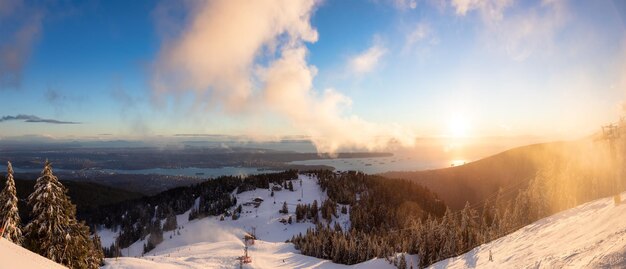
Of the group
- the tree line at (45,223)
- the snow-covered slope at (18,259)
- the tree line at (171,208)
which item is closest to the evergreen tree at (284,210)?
the tree line at (171,208)

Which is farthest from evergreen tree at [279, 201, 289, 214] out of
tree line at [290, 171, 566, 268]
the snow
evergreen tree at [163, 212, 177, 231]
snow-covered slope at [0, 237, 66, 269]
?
snow-covered slope at [0, 237, 66, 269]

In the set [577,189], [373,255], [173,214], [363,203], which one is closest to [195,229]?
[173,214]

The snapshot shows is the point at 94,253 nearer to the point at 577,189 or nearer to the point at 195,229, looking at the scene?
the point at 577,189

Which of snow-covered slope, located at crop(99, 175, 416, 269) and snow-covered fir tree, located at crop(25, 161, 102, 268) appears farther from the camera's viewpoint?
snow-covered slope, located at crop(99, 175, 416, 269)

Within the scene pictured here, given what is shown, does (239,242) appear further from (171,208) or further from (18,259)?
(171,208)

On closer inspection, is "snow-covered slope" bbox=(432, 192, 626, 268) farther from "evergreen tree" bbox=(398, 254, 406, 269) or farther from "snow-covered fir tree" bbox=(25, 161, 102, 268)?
"snow-covered fir tree" bbox=(25, 161, 102, 268)
